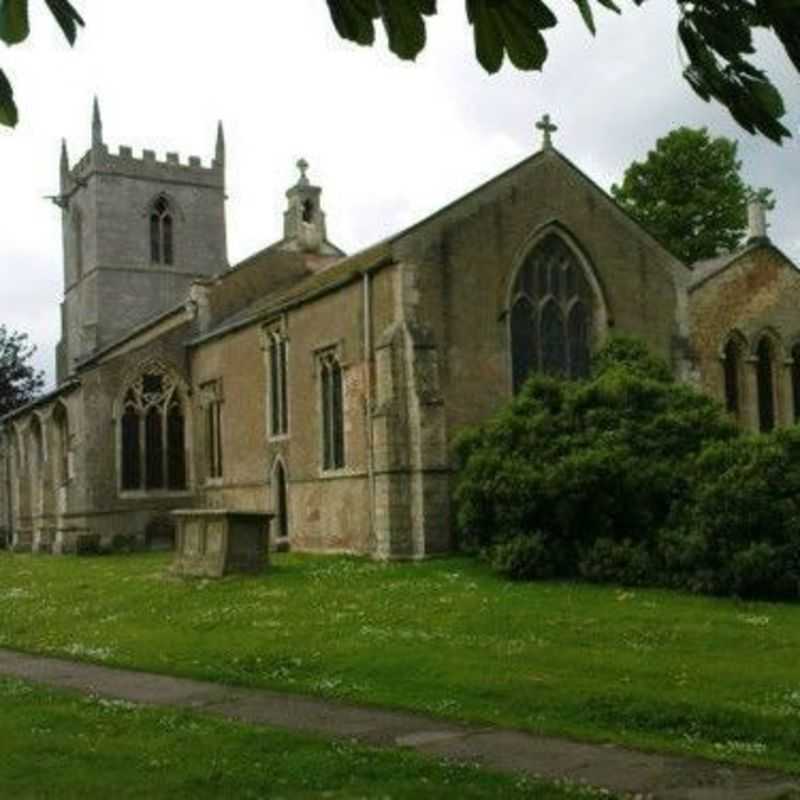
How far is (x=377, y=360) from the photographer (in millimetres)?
28156

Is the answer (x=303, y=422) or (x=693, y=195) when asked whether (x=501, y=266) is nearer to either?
(x=303, y=422)

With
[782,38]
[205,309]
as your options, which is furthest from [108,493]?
[782,38]

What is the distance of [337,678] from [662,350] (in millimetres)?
20514

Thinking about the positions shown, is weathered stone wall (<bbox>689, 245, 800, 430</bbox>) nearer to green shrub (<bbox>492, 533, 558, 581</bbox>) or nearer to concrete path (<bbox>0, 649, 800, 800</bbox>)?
green shrub (<bbox>492, 533, 558, 581</bbox>)

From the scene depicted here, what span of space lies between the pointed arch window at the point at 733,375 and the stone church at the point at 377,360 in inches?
3.0

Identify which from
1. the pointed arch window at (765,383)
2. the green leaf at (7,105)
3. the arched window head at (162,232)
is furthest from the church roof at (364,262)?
the green leaf at (7,105)

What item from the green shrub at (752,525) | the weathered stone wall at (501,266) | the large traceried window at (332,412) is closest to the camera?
the green shrub at (752,525)

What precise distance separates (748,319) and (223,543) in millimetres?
17076

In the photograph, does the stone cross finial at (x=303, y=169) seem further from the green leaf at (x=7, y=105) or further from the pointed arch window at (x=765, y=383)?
the green leaf at (x=7, y=105)

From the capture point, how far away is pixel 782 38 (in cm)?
305

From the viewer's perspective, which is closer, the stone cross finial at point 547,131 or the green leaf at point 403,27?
the green leaf at point 403,27

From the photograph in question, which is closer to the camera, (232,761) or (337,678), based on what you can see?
(232,761)

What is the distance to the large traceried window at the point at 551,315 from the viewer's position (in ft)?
98.3

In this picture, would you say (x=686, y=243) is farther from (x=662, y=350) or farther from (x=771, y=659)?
(x=771, y=659)
